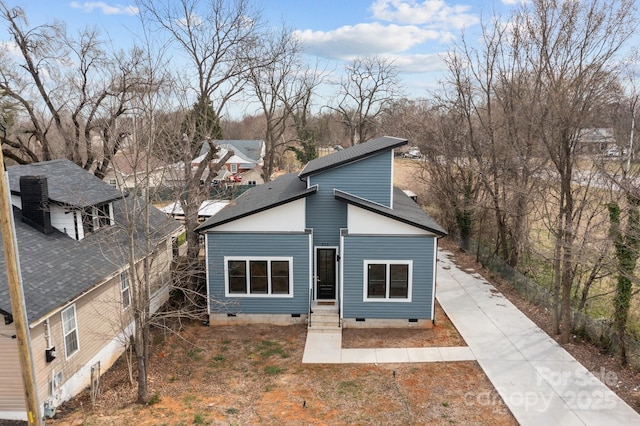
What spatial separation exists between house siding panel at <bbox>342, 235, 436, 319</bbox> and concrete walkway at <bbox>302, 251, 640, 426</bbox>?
4.52ft

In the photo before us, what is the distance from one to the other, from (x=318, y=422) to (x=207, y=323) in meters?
7.24

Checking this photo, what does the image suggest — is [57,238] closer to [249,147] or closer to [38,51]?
[38,51]

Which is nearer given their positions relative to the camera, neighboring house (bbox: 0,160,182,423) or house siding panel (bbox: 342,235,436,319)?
neighboring house (bbox: 0,160,182,423)

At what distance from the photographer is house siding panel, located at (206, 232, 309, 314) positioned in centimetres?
1538

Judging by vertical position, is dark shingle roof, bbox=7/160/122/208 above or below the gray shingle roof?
above

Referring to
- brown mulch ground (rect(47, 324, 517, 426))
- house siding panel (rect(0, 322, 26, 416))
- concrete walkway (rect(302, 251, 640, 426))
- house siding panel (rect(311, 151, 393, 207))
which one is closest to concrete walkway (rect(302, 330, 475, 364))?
concrete walkway (rect(302, 251, 640, 426))

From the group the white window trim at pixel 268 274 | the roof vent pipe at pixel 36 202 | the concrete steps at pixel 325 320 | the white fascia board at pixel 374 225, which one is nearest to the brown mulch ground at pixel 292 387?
the concrete steps at pixel 325 320

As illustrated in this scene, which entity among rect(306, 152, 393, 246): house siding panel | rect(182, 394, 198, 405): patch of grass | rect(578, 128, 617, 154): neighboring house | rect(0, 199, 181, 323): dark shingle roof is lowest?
rect(182, 394, 198, 405): patch of grass

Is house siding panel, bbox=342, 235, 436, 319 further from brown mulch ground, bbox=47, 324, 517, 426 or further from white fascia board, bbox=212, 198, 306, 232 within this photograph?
brown mulch ground, bbox=47, 324, 517, 426

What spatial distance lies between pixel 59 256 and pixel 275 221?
656 cm

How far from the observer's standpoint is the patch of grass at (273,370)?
12.5 m

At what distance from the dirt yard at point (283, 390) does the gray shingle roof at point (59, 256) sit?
111 inches

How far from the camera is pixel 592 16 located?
44.0ft

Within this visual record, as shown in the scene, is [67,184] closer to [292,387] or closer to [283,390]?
[283,390]
